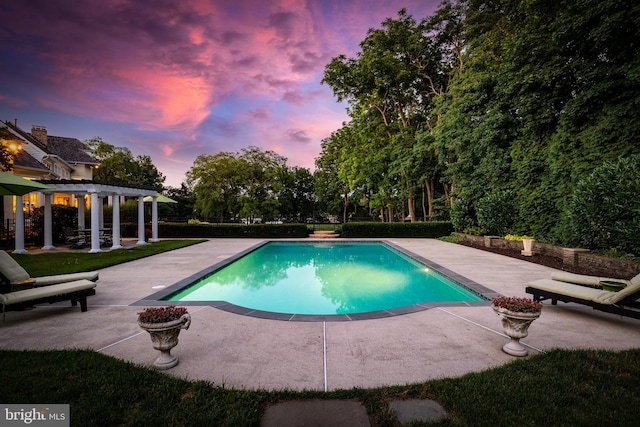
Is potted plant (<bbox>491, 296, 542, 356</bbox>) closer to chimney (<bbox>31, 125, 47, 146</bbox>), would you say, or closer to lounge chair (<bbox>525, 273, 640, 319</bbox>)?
lounge chair (<bbox>525, 273, 640, 319</bbox>)

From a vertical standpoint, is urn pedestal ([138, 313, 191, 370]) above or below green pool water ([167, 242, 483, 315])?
above

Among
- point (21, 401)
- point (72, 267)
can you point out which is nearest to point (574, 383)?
point (21, 401)

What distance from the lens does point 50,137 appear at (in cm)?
2872

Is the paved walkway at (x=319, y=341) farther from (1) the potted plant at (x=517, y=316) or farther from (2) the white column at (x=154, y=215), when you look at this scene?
(2) the white column at (x=154, y=215)

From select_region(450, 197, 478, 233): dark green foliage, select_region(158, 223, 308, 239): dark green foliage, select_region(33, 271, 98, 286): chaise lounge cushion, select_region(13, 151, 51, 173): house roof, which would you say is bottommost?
select_region(33, 271, 98, 286): chaise lounge cushion

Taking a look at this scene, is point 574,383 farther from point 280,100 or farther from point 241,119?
point 241,119

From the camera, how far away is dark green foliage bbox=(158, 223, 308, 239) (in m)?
19.4

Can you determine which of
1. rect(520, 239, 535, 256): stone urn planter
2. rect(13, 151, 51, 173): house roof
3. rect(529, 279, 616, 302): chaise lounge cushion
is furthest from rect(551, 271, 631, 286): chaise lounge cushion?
rect(13, 151, 51, 173): house roof

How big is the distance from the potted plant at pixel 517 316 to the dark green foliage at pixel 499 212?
11.9 m

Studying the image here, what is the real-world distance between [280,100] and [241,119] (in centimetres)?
440

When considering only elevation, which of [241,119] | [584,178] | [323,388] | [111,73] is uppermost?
[241,119]

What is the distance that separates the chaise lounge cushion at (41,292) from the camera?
4133mm

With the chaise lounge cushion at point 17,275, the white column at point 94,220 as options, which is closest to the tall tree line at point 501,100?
the chaise lounge cushion at point 17,275

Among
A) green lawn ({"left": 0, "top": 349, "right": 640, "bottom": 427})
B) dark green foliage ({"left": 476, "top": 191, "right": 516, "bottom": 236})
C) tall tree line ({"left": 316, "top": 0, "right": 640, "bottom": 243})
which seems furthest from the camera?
dark green foliage ({"left": 476, "top": 191, "right": 516, "bottom": 236})
